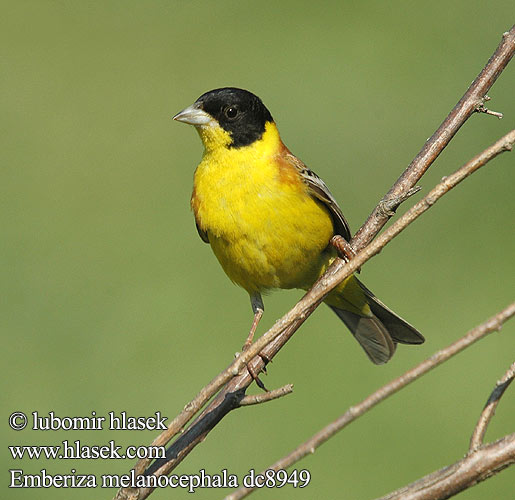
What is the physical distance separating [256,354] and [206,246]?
18.7ft

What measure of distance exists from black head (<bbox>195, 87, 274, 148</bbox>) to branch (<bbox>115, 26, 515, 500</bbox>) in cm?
119

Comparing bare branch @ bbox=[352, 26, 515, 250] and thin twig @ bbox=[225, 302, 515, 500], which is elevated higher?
bare branch @ bbox=[352, 26, 515, 250]

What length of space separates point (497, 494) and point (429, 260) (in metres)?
2.48

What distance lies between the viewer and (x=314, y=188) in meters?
4.42

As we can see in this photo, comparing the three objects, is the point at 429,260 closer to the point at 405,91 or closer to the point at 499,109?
the point at 499,109

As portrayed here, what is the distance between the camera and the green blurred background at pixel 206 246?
6078 millimetres

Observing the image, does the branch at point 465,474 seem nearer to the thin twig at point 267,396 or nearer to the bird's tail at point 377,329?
the thin twig at point 267,396

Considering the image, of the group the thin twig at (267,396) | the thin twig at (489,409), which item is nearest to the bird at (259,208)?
the thin twig at (267,396)

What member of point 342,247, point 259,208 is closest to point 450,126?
point 342,247

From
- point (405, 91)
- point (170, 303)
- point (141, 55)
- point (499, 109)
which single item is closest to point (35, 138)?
point (141, 55)

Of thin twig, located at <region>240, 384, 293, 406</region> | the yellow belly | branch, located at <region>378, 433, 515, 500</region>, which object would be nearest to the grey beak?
the yellow belly

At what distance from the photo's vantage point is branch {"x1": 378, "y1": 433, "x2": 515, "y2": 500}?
199 cm

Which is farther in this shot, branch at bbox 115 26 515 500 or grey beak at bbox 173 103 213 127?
grey beak at bbox 173 103 213 127

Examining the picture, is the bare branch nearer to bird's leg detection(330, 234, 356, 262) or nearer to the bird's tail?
bird's leg detection(330, 234, 356, 262)
